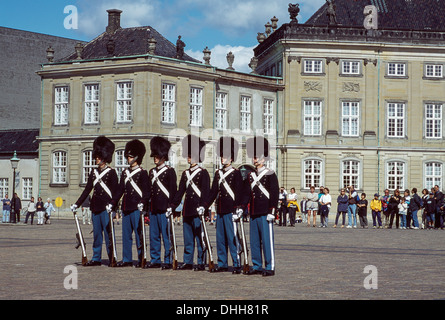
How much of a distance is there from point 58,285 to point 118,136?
121 ft

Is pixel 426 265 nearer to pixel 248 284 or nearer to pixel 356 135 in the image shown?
pixel 248 284

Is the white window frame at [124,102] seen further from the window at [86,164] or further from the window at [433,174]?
the window at [433,174]

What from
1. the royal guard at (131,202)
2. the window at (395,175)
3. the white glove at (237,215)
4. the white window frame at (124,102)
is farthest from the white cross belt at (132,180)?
the window at (395,175)

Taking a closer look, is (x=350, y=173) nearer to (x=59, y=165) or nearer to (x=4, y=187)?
(x=59, y=165)

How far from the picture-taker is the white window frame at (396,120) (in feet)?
177

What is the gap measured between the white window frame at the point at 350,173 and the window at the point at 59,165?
1636 cm

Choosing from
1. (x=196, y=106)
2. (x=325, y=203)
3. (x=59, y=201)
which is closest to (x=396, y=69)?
(x=196, y=106)

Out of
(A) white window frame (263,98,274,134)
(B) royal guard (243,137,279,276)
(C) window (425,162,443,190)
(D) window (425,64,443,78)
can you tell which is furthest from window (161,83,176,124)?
(B) royal guard (243,137,279,276)

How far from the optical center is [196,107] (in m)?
50.2

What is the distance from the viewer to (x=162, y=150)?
1474 centimetres

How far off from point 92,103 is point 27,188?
691 centimetres
